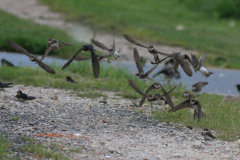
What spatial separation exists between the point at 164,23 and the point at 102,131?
1130 cm

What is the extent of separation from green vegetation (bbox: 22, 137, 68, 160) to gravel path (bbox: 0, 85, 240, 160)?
0.20 feet

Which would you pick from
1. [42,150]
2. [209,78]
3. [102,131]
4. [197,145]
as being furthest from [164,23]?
[42,150]

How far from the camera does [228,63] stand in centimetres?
983

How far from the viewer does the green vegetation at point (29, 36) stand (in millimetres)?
8861

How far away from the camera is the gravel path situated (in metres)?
3.48

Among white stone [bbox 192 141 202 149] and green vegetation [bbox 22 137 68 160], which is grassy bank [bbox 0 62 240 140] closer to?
white stone [bbox 192 141 202 149]

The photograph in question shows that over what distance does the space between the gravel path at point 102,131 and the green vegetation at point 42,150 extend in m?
0.06

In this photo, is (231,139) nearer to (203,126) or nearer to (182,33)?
(203,126)

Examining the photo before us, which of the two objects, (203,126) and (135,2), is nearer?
(203,126)

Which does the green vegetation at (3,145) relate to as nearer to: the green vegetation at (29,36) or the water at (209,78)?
the water at (209,78)

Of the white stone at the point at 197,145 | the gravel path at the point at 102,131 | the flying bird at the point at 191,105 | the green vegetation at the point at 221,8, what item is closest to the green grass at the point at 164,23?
the green vegetation at the point at 221,8

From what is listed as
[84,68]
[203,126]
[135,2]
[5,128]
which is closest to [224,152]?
[203,126]

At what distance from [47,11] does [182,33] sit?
571 cm

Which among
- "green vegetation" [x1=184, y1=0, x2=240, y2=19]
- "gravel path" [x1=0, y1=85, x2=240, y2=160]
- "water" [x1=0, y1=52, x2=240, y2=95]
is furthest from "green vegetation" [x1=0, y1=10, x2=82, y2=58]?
"green vegetation" [x1=184, y1=0, x2=240, y2=19]
